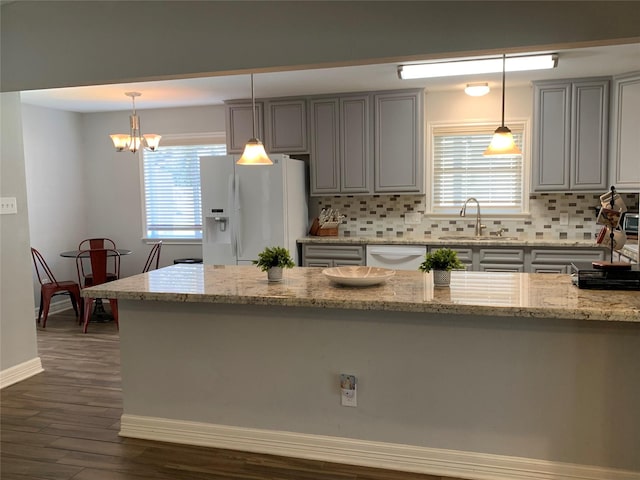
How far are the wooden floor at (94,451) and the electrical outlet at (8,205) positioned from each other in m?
1.24

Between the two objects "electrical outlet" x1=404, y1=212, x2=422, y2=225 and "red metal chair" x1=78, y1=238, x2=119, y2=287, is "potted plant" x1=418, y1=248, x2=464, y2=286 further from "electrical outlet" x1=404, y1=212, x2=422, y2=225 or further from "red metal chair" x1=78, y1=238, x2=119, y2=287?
"red metal chair" x1=78, y1=238, x2=119, y2=287

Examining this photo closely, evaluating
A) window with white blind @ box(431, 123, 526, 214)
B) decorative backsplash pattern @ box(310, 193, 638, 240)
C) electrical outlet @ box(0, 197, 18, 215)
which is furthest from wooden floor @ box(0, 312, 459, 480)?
window with white blind @ box(431, 123, 526, 214)

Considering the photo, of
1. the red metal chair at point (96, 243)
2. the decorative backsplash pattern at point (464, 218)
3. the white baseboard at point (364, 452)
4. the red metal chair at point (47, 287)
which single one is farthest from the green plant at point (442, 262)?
the red metal chair at point (96, 243)

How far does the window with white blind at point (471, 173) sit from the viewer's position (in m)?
5.15

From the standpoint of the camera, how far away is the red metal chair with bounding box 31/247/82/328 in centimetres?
529

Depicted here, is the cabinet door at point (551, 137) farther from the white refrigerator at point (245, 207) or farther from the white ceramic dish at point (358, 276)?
the white ceramic dish at point (358, 276)

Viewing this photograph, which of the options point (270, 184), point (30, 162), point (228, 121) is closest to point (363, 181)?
point (270, 184)

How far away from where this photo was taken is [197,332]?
2.85 m

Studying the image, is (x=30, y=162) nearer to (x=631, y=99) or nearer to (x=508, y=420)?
(x=508, y=420)

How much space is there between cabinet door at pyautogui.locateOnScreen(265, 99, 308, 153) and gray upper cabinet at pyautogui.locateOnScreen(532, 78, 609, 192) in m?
2.16

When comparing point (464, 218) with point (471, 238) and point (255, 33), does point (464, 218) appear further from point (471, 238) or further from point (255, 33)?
point (255, 33)

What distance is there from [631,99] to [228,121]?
3661 mm

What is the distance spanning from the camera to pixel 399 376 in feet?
8.46

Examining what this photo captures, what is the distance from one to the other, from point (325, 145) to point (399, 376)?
3086 mm
